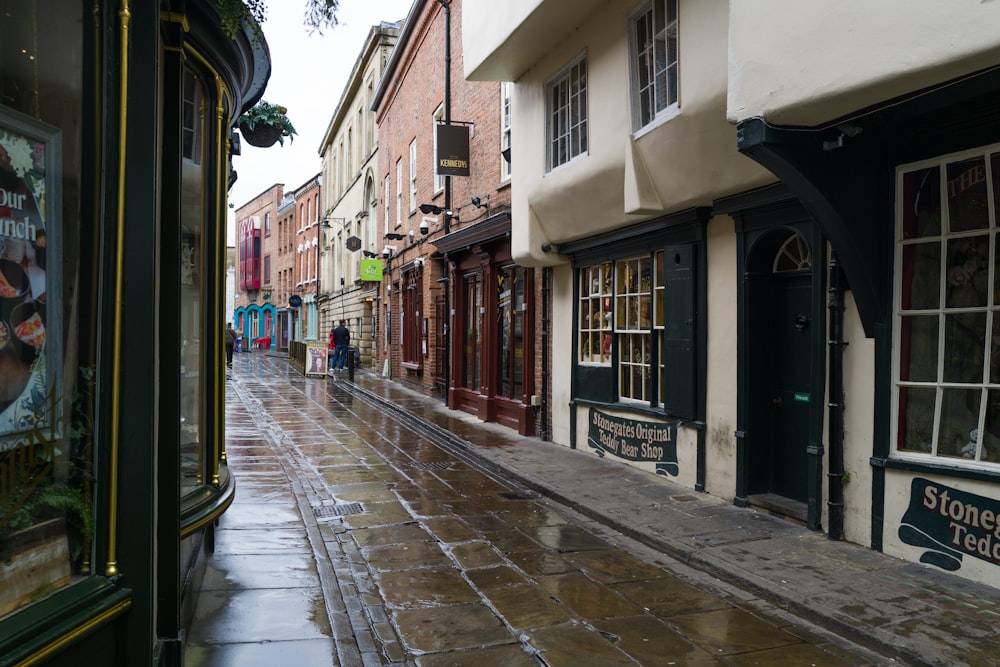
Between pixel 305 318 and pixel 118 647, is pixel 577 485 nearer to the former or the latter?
pixel 118 647

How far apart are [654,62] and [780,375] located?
3.60 m

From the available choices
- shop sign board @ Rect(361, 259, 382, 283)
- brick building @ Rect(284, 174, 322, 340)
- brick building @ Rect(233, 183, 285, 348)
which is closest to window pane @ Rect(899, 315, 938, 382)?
shop sign board @ Rect(361, 259, 382, 283)

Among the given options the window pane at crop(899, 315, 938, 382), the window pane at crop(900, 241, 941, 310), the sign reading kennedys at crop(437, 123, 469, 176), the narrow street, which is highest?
the sign reading kennedys at crop(437, 123, 469, 176)

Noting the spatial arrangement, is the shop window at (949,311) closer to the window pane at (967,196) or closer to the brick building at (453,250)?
the window pane at (967,196)

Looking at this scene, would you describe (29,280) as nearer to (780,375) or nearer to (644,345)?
(780,375)

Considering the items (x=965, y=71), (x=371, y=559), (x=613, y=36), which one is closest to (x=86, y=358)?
(x=371, y=559)

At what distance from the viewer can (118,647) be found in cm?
318

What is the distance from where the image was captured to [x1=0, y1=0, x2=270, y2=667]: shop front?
8.96 ft

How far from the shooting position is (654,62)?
8484 mm

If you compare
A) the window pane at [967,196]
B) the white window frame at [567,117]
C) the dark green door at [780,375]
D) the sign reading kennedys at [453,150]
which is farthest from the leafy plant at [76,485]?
the sign reading kennedys at [453,150]

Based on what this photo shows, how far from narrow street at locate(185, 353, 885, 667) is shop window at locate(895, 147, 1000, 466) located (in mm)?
1928

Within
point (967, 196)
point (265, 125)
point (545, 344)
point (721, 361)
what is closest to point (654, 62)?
point (721, 361)

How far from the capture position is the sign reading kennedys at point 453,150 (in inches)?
613

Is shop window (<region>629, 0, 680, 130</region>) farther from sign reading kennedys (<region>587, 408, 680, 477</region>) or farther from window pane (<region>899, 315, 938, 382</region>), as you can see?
sign reading kennedys (<region>587, 408, 680, 477</region>)
